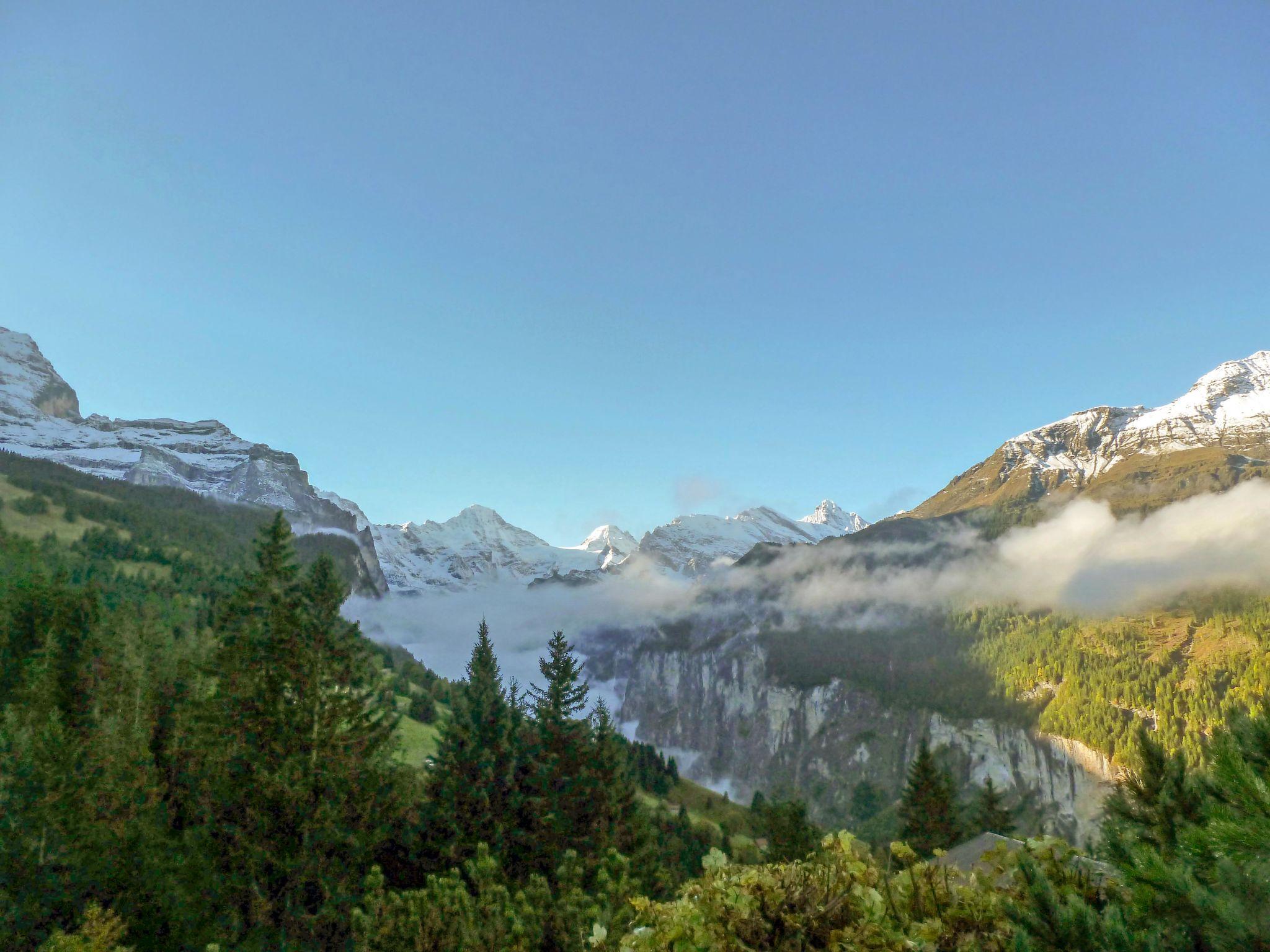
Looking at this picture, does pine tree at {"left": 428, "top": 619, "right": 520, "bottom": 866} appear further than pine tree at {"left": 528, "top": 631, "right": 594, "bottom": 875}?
No

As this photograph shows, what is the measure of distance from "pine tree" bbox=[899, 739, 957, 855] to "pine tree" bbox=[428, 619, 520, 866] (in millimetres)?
42253

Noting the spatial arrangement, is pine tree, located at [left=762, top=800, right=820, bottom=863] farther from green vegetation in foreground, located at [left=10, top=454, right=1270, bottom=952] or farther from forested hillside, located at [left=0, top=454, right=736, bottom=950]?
forested hillside, located at [left=0, top=454, right=736, bottom=950]

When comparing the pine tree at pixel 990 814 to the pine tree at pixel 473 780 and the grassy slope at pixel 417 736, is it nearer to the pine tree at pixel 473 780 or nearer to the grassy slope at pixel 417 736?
the pine tree at pixel 473 780

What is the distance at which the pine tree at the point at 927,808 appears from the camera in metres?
64.9

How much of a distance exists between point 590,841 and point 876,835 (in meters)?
178

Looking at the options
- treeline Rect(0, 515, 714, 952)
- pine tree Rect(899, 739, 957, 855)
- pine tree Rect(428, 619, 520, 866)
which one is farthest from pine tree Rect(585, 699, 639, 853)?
pine tree Rect(899, 739, 957, 855)

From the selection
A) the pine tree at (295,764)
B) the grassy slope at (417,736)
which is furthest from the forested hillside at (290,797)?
the grassy slope at (417,736)

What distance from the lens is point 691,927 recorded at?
7.20 m

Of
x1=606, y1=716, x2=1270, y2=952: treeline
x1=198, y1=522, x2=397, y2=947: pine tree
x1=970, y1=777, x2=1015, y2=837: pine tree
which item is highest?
A: x1=606, y1=716, x2=1270, y2=952: treeline

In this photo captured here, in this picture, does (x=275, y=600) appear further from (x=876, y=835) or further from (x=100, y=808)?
(x=876, y=835)

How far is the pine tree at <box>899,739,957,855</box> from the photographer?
6494 centimetres

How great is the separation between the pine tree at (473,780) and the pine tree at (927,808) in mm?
42253

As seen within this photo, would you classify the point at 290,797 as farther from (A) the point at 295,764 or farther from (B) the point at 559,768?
(B) the point at 559,768

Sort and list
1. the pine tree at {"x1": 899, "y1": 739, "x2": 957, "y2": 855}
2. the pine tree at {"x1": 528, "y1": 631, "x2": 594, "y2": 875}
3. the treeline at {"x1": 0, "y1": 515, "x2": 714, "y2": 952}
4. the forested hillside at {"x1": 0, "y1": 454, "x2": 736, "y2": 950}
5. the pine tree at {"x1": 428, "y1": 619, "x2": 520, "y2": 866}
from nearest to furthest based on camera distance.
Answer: the treeline at {"x1": 0, "y1": 515, "x2": 714, "y2": 952} → the forested hillside at {"x1": 0, "y1": 454, "x2": 736, "y2": 950} → the pine tree at {"x1": 428, "y1": 619, "x2": 520, "y2": 866} → the pine tree at {"x1": 528, "y1": 631, "x2": 594, "y2": 875} → the pine tree at {"x1": 899, "y1": 739, "x2": 957, "y2": 855}
